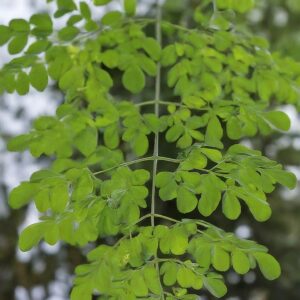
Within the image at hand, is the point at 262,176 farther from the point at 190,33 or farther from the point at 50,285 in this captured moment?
the point at 50,285

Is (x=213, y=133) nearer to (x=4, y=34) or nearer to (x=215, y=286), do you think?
(x=215, y=286)

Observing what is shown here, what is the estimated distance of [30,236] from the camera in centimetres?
91

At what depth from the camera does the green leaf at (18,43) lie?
109cm

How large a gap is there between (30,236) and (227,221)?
1114 millimetres

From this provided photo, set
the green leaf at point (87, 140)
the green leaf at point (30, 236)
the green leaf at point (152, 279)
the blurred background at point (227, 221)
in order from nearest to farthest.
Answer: the green leaf at point (152, 279) < the green leaf at point (30, 236) < the green leaf at point (87, 140) < the blurred background at point (227, 221)

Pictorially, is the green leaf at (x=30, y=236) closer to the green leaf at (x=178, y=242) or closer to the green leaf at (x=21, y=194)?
the green leaf at (x=21, y=194)

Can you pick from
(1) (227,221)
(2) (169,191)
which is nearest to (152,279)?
(2) (169,191)

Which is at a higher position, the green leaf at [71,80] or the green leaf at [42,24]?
the green leaf at [42,24]

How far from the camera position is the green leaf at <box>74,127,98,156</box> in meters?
1.03

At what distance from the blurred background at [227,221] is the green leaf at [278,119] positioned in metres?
0.83

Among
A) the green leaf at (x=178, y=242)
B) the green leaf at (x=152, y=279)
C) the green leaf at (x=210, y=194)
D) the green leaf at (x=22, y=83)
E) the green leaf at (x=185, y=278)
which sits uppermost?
the green leaf at (x=22, y=83)

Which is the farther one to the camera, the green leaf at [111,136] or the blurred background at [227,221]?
the blurred background at [227,221]

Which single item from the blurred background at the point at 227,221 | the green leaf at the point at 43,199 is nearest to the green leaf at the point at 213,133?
the green leaf at the point at 43,199

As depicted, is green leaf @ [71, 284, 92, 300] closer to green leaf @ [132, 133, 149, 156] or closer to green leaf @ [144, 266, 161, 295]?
green leaf @ [144, 266, 161, 295]
